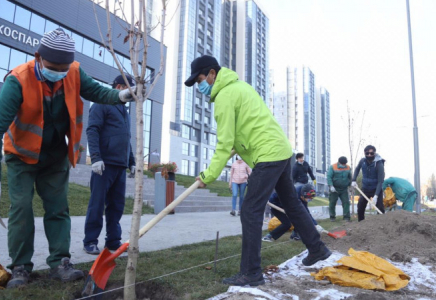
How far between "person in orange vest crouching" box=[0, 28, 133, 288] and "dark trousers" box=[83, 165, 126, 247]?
0.77 meters

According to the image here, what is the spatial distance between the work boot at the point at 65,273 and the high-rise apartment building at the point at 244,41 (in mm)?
63021

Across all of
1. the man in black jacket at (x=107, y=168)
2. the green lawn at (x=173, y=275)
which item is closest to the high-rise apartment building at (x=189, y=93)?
the man in black jacket at (x=107, y=168)

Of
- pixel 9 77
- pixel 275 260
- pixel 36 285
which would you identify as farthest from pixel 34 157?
pixel 275 260

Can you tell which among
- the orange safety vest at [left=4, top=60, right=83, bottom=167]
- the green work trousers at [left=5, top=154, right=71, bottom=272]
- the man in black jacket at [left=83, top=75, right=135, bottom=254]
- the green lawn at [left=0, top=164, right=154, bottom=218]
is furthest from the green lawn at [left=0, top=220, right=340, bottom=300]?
the green lawn at [left=0, top=164, right=154, bottom=218]

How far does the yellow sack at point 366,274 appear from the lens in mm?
2791

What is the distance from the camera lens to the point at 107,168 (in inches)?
150

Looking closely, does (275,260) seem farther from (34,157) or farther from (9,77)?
(9,77)

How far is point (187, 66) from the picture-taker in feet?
167

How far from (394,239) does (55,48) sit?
5.18 m

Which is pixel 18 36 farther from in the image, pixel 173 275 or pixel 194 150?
pixel 194 150

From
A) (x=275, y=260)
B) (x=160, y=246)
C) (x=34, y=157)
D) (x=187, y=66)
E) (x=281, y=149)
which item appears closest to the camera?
(x=34, y=157)

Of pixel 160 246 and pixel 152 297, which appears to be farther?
pixel 160 246

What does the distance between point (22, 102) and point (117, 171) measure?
1.50m

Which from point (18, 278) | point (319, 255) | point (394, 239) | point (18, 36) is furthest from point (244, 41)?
point (18, 278)
